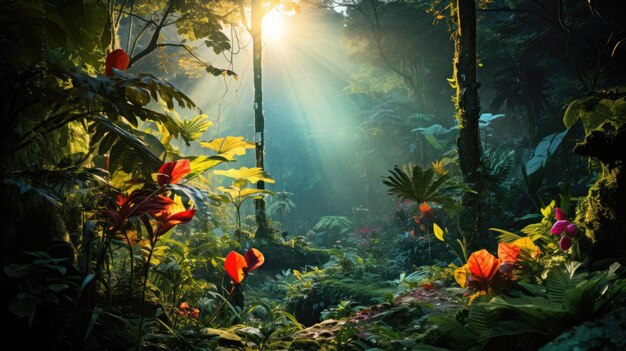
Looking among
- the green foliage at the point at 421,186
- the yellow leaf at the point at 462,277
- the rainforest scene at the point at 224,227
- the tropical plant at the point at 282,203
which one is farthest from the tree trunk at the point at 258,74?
the yellow leaf at the point at 462,277

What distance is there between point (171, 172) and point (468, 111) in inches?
140

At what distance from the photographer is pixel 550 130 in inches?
415

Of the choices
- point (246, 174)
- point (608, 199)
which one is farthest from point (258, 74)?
point (608, 199)

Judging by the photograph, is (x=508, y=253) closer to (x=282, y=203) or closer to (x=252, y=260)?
(x=252, y=260)

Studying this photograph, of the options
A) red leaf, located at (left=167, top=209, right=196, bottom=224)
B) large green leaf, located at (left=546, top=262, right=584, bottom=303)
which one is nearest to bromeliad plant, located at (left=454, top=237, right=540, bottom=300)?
large green leaf, located at (left=546, top=262, right=584, bottom=303)

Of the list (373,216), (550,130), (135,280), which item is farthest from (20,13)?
(373,216)

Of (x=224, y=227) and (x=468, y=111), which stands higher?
(x=468, y=111)

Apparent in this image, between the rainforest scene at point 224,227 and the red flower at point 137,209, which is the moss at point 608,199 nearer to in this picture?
the rainforest scene at point 224,227

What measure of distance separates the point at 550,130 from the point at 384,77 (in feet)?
41.4

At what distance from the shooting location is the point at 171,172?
202 centimetres

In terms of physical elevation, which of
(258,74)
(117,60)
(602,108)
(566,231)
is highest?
(258,74)

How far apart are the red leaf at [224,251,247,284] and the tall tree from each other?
2.86 m

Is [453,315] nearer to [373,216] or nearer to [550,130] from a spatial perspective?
[550,130]

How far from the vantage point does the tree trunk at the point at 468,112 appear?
447cm
